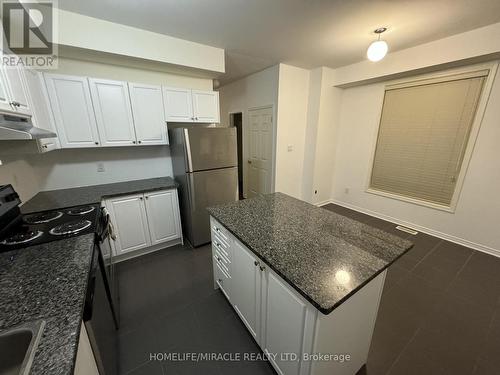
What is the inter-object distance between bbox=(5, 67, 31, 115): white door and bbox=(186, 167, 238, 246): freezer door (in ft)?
4.83

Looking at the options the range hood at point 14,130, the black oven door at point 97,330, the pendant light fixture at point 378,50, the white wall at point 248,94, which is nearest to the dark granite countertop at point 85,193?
the range hood at point 14,130

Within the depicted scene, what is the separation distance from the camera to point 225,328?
166cm

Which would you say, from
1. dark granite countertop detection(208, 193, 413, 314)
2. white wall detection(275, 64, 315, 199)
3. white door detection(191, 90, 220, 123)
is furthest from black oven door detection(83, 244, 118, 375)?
white wall detection(275, 64, 315, 199)

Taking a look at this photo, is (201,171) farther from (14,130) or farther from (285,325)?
(285,325)

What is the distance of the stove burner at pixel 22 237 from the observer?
1.31 metres

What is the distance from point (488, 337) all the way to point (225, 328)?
6.87 ft

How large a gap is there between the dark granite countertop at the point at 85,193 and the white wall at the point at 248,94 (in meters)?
2.31

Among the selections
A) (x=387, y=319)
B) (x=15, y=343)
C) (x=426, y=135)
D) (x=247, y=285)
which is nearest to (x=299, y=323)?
(x=247, y=285)

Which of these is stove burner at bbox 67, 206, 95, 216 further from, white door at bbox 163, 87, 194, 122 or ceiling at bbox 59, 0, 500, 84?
ceiling at bbox 59, 0, 500, 84

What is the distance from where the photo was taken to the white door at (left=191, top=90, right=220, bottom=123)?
9.12 ft

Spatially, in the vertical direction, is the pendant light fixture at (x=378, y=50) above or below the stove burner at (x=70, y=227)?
above

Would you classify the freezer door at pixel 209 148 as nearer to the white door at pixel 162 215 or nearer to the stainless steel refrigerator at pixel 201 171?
the stainless steel refrigerator at pixel 201 171

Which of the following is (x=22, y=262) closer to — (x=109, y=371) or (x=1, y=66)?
(x=109, y=371)
